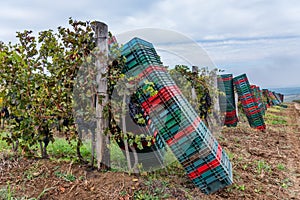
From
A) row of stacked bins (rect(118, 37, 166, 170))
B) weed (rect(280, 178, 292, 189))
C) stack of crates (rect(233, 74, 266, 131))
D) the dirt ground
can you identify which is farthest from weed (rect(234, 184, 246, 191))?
stack of crates (rect(233, 74, 266, 131))

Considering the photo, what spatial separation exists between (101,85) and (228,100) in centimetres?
817

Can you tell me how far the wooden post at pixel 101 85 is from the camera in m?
3.81

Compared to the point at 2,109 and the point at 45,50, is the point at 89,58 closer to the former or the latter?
the point at 45,50

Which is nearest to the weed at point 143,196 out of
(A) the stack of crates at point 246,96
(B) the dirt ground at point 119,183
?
→ (B) the dirt ground at point 119,183

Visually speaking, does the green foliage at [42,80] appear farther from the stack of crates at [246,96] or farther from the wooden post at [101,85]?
the stack of crates at [246,96]

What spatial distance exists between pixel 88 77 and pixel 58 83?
468mm

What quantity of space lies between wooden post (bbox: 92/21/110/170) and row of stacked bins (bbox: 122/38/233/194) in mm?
341

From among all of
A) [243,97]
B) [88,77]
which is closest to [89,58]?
[88,77]

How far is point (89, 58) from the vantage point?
3752mm

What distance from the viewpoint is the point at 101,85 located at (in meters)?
3.83

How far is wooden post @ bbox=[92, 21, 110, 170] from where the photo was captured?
3811 millimetres

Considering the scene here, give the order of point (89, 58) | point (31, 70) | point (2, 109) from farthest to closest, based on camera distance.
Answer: point (2, 109)
point (31, 70)
point (89, 58)

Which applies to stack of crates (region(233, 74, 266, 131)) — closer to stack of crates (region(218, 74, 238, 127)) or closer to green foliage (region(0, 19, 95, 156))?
stack of crates (region(218, 74, 238, 127))

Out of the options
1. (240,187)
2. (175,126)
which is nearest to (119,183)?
(175,126)
